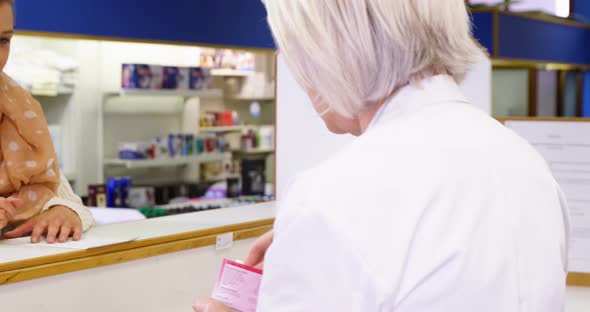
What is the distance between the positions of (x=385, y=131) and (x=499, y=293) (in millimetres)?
261

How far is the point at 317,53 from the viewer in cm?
107

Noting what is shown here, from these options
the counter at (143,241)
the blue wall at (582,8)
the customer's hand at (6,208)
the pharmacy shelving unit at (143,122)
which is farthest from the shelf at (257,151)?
the customer's hand at (6,208)

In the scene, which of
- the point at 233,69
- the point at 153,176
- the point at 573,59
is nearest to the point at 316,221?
the point at 153,176

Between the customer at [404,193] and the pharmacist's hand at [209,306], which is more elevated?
the customer at [404,193]

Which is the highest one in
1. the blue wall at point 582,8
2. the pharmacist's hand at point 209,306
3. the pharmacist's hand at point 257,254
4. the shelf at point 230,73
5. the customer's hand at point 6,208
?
the blue wall at point 582,8

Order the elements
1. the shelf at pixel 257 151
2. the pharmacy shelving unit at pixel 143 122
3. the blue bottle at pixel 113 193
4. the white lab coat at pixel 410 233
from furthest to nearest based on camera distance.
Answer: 1. the shelf at pixel 257 151
2. the pharmacy shelving unit at pixel 143 122
3. the blue bottle at pixel 113 193
4. the white lab coat at pixel 410 233

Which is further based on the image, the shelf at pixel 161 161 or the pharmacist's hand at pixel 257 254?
the shelf at pixel 161 161

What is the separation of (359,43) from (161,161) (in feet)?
20.9

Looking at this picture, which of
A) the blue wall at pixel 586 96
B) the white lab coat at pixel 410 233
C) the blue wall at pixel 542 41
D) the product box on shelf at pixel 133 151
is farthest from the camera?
the blue wall at pixel 586 96

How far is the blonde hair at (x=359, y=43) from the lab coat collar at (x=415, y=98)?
0.04ft

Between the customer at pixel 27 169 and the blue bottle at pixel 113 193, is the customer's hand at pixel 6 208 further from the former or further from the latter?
the blue bottle at pixel 113 193

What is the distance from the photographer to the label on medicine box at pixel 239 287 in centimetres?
137

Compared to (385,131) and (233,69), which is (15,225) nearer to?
(385,131)

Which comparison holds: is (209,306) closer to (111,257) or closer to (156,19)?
(111,257)
